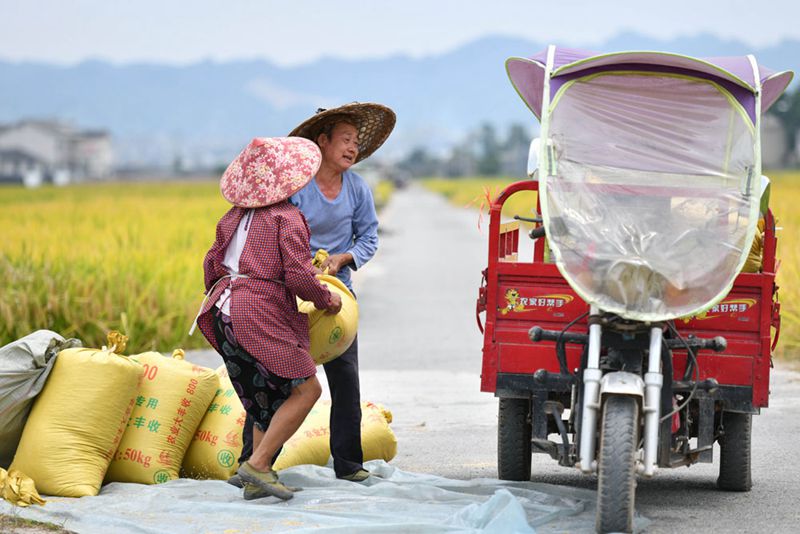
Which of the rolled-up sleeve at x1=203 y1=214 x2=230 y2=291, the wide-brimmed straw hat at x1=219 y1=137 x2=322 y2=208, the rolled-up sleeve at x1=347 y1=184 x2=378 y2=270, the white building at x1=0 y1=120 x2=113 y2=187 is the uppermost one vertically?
the white building at x1=0 y1=120 x2=113 y2=187

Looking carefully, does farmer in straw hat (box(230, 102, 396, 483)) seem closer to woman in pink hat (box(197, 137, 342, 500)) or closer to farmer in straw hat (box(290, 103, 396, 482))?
farmer in straw hat (box(290, 103, 396, 482))

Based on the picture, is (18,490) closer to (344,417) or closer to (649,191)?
(344,417)

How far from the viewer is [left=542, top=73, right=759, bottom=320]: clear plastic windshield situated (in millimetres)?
5055

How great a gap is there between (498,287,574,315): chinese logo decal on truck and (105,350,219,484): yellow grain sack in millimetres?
1649

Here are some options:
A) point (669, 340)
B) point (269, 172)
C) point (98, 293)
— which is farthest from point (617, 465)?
point (98, 293)

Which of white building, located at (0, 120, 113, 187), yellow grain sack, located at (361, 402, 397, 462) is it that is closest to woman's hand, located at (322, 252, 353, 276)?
yellow grain sack, located at (361, 402, 397, 462)

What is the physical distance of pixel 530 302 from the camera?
568 cm

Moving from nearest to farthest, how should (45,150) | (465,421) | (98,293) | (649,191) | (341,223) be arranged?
(649,191)
(341,223)
(465,421)
(98,293)
(45,150)

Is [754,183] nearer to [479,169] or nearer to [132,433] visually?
[132,433]

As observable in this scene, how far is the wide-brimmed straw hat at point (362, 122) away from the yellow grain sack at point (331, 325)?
74 cm

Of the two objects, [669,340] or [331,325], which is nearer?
[669,340]

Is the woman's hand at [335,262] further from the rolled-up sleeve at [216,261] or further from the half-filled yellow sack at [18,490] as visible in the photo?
the half-filled yellow sack at [18,490]

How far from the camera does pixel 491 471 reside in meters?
6.63

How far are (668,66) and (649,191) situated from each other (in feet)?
1.81
